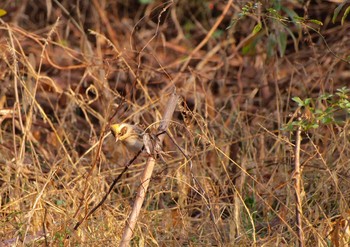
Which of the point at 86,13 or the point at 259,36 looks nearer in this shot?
the point at 259,36

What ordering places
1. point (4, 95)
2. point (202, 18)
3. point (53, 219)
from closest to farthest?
point (53, 219)
point (4, 95)
point (202, 18)

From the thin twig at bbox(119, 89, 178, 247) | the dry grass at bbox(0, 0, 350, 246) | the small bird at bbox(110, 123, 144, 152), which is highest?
the thin twig at bbox(119, 89, 178, 247)

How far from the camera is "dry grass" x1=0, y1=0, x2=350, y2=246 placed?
3518 millimetres

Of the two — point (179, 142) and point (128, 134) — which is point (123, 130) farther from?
point (179, 142)

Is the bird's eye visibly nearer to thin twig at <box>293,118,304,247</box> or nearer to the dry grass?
the dry grass

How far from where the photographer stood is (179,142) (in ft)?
16.0

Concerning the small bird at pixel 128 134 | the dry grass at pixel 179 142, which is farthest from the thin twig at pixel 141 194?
the small bird at pixel 128 134

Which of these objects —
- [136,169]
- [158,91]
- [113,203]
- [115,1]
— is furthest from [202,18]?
[113,203]

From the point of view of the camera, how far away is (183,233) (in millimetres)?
3645

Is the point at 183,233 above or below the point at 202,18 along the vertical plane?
above

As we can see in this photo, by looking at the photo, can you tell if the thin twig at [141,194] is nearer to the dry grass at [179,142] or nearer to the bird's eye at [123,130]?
the dry grass at [179,142]

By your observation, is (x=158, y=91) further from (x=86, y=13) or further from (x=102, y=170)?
(x=86, y=13)

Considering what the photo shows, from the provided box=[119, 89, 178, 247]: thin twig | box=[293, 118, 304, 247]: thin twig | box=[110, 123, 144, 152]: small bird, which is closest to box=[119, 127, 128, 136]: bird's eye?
box=[110, 123, 144, 152]: small bird

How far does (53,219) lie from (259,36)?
2.13 metres
